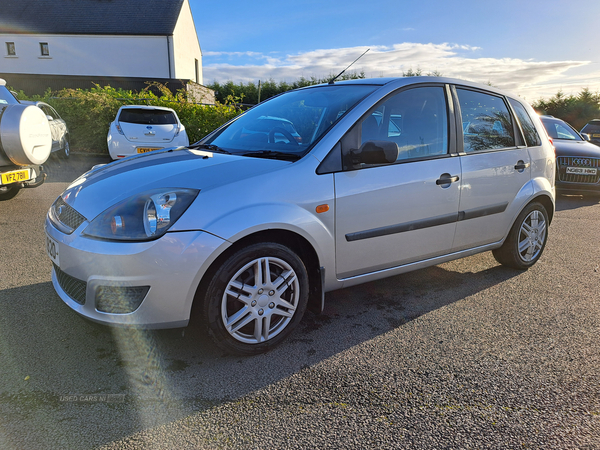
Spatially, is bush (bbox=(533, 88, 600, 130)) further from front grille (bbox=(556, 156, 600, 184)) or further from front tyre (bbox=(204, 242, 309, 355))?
front tyre (bbox=(204, 242, 309, 355))

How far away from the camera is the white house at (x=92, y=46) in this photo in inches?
1216

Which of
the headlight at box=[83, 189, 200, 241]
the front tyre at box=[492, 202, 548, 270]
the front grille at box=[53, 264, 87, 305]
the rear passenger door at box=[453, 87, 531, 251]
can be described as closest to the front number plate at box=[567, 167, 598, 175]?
the front tyre at box=[492, 202, 548, 270]

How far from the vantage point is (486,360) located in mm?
2734

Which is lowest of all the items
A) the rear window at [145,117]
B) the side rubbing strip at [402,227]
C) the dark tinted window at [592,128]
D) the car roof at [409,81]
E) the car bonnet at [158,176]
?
the side rubbing strip at [402,227]

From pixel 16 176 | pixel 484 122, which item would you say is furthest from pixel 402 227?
pixel 16 176

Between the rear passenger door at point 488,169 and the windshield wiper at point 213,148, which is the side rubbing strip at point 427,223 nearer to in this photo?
the rear passenger door at point 488,169

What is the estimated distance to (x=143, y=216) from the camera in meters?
2.45

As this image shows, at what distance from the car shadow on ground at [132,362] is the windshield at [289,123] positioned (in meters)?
1.28

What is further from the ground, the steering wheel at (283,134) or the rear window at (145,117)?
the rear window at (145,117)

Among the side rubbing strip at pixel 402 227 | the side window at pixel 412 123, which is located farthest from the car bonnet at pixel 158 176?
the side window at pixel 412 123

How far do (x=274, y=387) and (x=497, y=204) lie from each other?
256 cm

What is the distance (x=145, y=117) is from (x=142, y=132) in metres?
0.49

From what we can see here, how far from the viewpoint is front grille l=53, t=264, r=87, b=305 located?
8.30ft

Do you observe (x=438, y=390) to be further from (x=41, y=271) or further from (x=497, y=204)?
(x=41, y=271)
